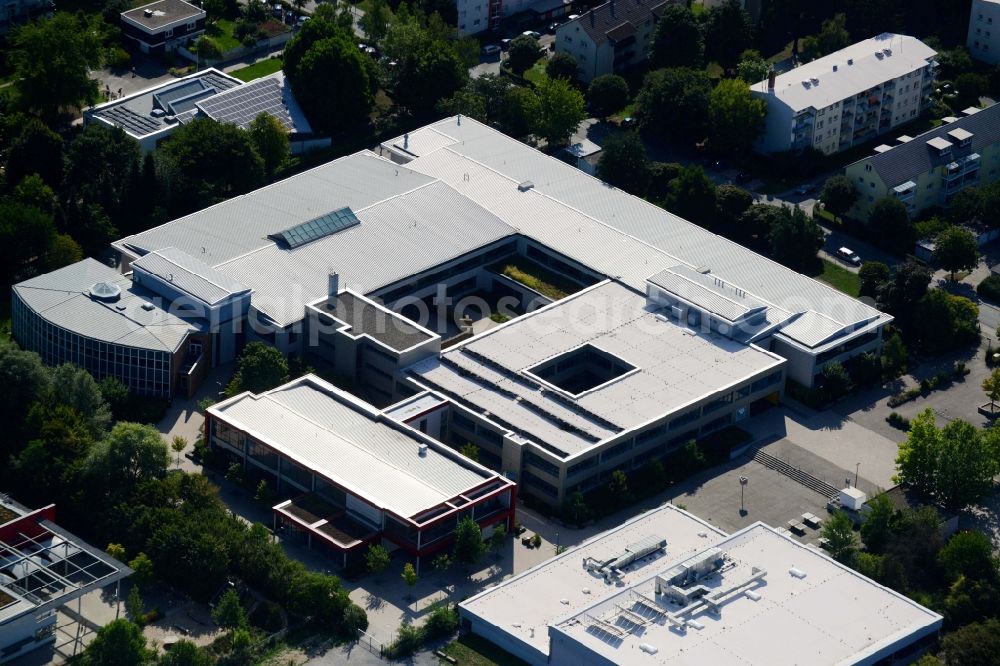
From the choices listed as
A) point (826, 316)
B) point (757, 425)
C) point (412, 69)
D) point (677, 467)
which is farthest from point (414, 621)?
point (412, 69)

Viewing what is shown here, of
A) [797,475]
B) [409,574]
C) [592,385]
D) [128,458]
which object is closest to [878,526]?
[797,475]

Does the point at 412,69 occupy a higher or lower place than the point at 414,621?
higher

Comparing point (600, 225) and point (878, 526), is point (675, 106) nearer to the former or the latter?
point (600, 225)

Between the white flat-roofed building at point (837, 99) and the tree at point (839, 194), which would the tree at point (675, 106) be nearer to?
the white flat-roofed building at point (837, 99)

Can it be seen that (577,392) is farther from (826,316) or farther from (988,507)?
(988,507)

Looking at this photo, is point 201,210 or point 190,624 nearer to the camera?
point 190,624

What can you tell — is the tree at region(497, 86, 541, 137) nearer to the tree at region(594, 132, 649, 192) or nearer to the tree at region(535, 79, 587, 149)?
the tree at region(535, 79, 587, 149)
